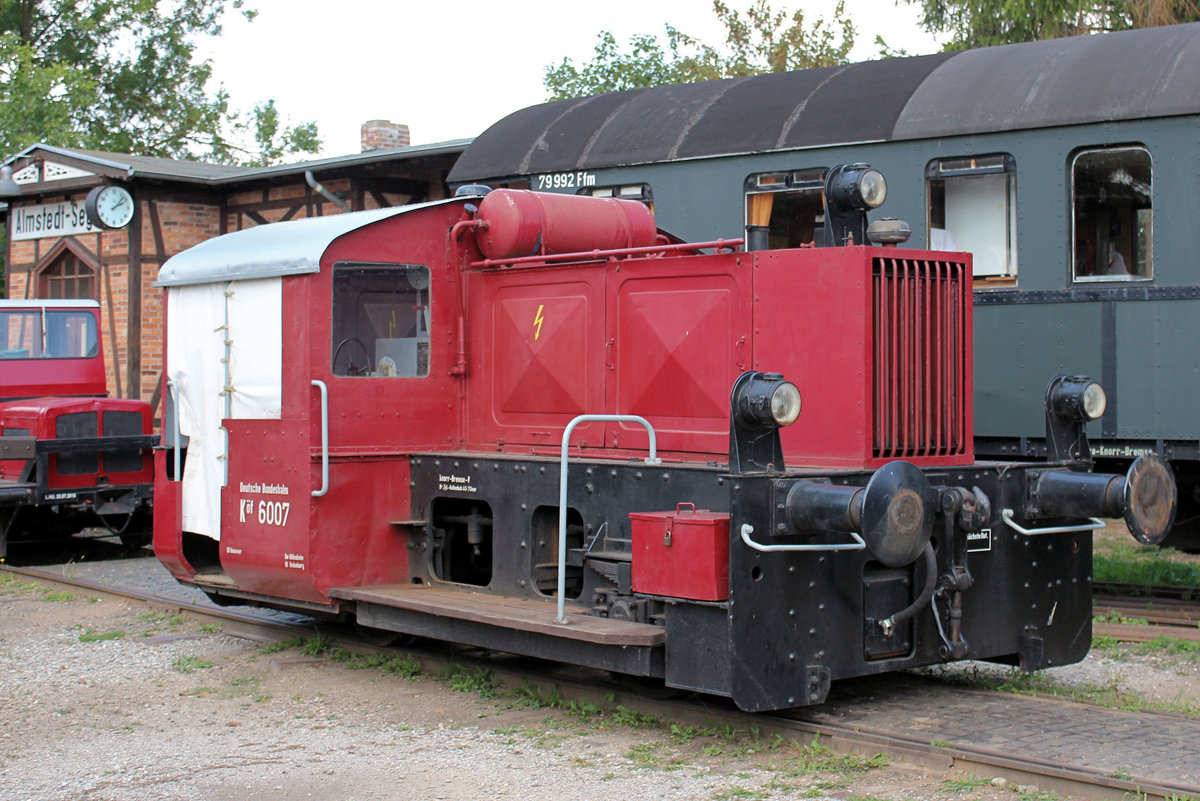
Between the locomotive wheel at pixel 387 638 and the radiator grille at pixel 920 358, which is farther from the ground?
the radiator grille at pixel 920 358

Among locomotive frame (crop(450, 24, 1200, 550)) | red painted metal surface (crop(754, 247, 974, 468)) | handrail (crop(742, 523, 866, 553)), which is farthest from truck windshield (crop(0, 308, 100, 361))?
handrail (crop(742, 523, 866, 553))

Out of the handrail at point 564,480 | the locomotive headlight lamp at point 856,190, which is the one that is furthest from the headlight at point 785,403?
the locomotive headlight lamp at point 856,190

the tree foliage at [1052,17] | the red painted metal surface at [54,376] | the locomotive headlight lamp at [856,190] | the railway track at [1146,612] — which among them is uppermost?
the tree foliage at [1052,17]

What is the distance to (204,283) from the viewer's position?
7.79 metres

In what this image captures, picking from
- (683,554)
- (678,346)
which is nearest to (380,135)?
(678,346)

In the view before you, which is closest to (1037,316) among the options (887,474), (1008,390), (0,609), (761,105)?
(1008,390)

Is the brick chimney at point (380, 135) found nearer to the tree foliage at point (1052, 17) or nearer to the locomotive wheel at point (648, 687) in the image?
the tree foliage at point (1052, 17)

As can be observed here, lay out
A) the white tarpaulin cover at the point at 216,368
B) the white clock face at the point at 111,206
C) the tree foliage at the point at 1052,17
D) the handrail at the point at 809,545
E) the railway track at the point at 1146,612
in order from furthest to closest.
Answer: the white clock face at the point at 111,206 < the tree foliage at the point at 1052,17 < the railway track at the point at 1146,612 < the white tarpaulin cover at the point at 216,368 < the handrail at the point at 809,545

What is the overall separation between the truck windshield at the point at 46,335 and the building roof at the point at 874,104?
468 cm

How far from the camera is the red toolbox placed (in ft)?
17.8

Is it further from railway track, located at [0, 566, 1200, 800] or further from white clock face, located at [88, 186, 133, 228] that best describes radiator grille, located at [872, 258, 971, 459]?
white clock face, located at [88, 186, 133, 228]

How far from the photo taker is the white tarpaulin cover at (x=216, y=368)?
7.29 m

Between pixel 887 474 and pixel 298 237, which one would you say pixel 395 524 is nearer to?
pixel 298 237

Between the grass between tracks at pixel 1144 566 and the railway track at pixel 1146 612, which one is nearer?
the railway track at pixel 1146 612
